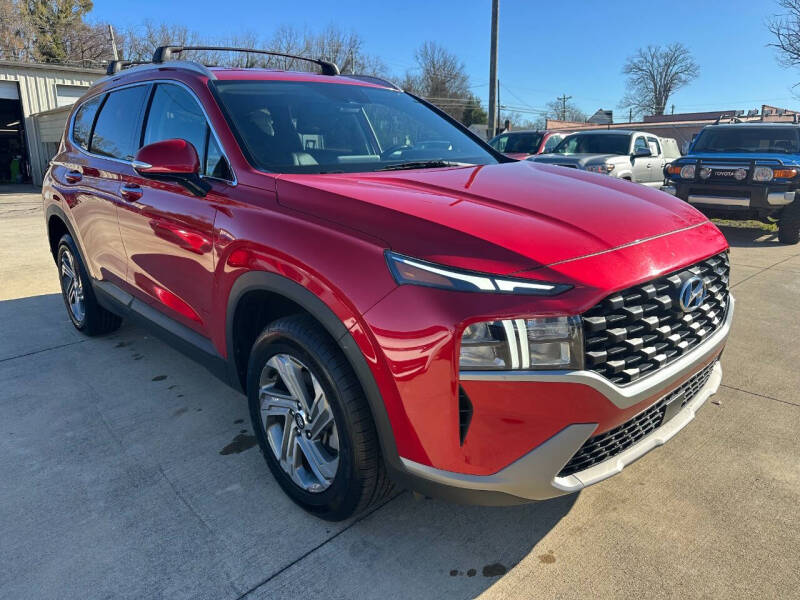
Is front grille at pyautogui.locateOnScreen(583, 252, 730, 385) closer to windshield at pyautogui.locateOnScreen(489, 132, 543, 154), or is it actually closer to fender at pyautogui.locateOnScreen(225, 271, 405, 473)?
fender at pyautogui.locateOnScreen(225, 271, 405, 473)

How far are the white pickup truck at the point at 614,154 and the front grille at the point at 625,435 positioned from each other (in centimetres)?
849

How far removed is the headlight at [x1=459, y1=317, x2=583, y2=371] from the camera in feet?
→ 5.52

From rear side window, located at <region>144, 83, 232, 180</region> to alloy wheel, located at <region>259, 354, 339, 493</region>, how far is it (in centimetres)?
90

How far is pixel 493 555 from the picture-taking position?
216 cm

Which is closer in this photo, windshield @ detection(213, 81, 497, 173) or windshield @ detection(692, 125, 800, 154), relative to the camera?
windshield @ detection(213, 81, 497, 173)

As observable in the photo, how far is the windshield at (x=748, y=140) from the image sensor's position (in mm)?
9141

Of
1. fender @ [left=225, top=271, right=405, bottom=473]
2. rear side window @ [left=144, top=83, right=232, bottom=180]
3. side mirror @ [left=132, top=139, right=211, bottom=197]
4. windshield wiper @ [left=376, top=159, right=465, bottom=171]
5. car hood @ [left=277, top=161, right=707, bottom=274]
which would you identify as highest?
rear side window @ [left=144, top=83, right=232, bottom=180]

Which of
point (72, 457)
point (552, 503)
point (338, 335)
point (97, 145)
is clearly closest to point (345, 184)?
point (338, 335)

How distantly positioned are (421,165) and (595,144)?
10.1 metres

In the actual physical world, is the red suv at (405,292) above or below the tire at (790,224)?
above

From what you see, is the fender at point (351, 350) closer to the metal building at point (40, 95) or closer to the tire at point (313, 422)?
the tire at point (313, 422)

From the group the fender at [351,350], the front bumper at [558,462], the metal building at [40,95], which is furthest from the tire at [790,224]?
the metal building at [40,95]

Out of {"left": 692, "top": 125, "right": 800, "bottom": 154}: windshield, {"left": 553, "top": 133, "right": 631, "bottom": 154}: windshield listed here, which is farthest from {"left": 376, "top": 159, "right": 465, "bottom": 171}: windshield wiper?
{"left": 553, "top": 133, "right": 631, "bottom": 154}: windshield

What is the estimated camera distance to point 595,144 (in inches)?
464
